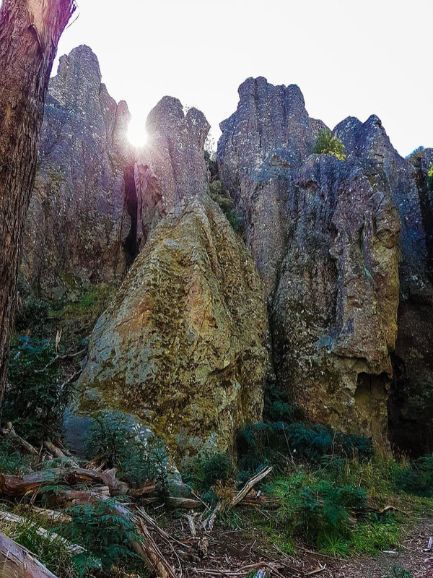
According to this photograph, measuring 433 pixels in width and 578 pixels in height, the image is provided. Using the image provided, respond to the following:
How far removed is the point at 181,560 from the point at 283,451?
682 cm

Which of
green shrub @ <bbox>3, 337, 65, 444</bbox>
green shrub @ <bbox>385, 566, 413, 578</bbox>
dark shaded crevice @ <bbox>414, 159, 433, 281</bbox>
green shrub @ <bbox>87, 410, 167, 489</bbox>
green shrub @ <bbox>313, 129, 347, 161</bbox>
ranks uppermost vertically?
green shrub @ <bbox>313, 129, 347, 161</bbox>

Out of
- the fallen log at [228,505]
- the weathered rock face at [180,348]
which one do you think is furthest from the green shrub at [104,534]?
the weathered rock face at [180,348]

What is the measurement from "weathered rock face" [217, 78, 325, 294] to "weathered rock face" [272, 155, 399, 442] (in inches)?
32.5

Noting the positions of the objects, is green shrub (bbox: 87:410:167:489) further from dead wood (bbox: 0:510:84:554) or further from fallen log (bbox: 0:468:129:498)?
dead wood (bbox: 0:510:84:554)

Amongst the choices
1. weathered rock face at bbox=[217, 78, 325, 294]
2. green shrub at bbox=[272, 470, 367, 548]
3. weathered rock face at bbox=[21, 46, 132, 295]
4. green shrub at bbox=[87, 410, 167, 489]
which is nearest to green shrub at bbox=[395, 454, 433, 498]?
green shrub at bbox=[272, 470, 367, 548]

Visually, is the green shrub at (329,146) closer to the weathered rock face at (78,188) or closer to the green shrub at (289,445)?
the weathered rock face at (78,188)

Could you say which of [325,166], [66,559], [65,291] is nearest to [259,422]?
[66,559]

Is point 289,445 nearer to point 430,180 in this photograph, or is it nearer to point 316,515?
point 316,515

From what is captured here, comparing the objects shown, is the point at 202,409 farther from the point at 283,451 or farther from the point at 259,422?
the point at 283,451

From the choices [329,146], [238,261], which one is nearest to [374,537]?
[238,261]

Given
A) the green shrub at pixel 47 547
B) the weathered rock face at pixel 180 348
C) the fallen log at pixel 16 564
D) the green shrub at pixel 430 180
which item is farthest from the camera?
the green shrub at pixel 430 180

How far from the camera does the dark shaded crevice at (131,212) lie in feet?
69.7

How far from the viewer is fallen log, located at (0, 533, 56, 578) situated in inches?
83.4

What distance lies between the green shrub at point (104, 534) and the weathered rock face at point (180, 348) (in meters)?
4.74
